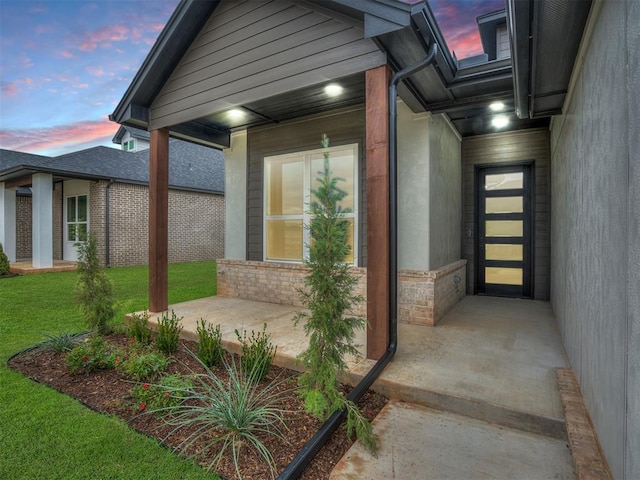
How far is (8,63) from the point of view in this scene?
37.0 feet

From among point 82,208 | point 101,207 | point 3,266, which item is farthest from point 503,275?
point 82,208

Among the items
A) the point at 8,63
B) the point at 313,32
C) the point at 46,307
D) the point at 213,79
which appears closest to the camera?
the point at 313,32

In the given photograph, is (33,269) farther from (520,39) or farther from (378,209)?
(520,39)

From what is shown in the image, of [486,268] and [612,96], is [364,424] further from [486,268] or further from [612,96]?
[486,268]

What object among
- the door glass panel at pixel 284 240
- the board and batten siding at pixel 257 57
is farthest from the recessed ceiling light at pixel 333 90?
the door glass panel at pixel 284 240

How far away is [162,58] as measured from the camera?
4.92 metres

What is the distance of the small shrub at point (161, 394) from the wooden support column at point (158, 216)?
8.74 feet

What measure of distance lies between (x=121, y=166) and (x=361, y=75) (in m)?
13.3

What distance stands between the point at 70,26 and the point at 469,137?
1109 cm

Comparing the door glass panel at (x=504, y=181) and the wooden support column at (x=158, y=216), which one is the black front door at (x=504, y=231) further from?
the wooden support column at (x=158, y=216)

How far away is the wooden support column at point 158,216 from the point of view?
5.27m

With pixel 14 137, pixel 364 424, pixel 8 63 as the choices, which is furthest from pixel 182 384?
pixel 14 137

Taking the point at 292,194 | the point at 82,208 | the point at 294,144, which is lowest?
the point at 292,194

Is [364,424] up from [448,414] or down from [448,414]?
up
